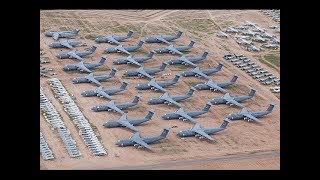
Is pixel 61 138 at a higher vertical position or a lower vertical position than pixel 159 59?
lower

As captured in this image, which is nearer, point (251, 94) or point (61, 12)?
point (251, 94)

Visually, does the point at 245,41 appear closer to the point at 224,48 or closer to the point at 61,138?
the point at 224,48

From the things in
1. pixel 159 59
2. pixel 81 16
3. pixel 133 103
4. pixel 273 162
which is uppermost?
pixel 81 16

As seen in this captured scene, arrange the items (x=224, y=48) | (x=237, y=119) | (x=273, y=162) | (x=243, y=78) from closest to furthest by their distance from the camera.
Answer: (x=273, y=162) < (x=237, y=119) < (x=243, y=78) < (x=224, y=48)

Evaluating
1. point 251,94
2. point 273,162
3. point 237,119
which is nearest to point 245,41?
point 251,94

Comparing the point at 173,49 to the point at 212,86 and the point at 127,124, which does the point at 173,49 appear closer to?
the point at 212,86

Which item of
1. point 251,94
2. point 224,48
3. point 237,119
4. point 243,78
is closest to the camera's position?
point 237,119

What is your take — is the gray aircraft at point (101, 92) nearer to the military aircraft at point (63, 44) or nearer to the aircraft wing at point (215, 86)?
the aircraft wing at point (215, 86)
